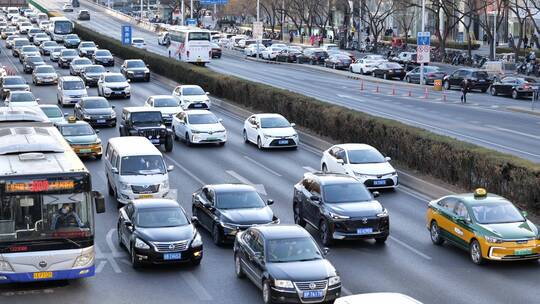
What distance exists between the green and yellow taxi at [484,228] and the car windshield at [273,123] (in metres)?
16.3

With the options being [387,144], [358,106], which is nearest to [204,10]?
[358,106]

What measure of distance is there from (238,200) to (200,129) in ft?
51.6

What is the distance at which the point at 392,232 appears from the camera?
26.6 metres

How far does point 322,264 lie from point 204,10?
15878cm

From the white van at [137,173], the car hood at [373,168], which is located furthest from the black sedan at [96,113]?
the car hood at [373,168]

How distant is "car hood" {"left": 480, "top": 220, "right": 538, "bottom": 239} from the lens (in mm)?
22688

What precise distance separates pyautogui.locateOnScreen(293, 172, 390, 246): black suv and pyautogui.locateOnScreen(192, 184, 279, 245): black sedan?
1.28 metres

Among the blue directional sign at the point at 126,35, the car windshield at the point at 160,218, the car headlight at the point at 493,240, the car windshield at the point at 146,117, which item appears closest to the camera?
the car headlight at the point at 493,240

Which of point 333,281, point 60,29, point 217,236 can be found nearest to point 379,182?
point 217,236

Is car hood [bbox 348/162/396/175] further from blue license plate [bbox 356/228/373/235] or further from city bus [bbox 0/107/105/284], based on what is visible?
city bus [bbox 0/107/105/284]

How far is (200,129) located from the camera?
41.1 meters

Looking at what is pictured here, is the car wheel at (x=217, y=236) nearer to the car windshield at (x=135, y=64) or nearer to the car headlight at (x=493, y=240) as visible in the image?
the car headlight at (x=493, y=240)

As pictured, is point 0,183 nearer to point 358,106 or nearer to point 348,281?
point 348,281

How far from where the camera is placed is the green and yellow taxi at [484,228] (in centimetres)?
2261
